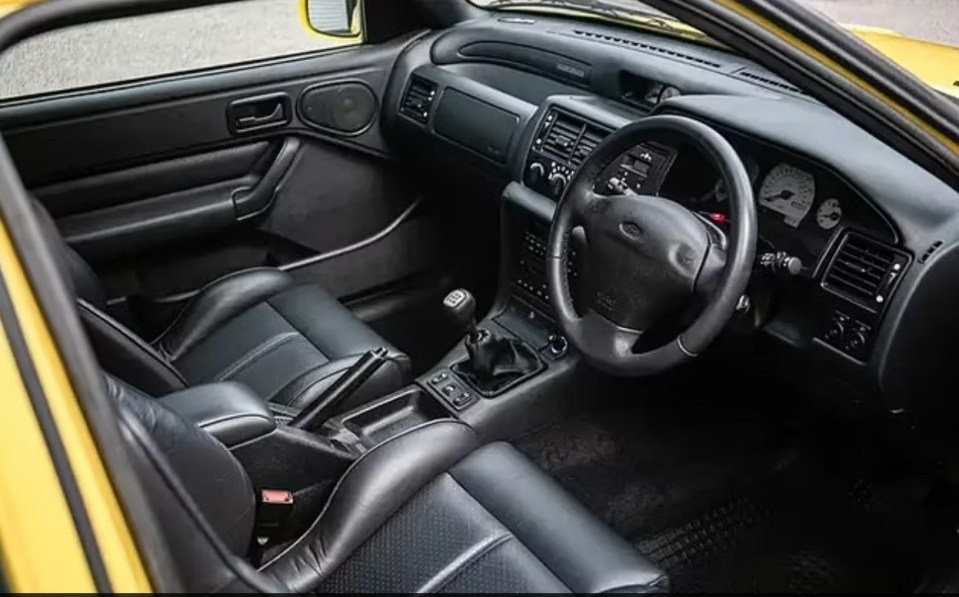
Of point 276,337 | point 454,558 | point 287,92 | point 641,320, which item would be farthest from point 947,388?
point 287,92

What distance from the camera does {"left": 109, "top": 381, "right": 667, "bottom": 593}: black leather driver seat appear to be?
1.39 m

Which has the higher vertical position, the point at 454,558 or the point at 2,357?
the point at 2,357

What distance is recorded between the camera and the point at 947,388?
1.89m

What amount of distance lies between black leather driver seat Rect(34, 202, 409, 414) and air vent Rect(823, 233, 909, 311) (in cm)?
91

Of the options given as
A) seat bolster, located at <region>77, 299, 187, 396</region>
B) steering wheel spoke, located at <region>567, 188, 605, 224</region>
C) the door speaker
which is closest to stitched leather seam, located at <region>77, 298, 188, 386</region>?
seat bolster, located at <region>77, 299, 187, 396</region>

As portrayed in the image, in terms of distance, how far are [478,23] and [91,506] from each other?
7.69 feet

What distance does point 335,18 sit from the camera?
9.70ft

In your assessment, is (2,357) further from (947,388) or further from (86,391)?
(947,388)

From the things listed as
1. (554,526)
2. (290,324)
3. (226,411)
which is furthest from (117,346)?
(554,526)

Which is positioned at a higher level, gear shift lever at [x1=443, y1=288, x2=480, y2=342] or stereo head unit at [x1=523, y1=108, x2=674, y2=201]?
stereo head unit at [x1=523, y1=108, x2=674, y2=201]

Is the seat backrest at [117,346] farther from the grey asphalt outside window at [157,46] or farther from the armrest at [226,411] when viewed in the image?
the grey asphalt outside window at [157,46]

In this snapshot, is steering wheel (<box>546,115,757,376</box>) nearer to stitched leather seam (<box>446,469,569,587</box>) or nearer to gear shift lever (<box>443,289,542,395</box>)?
stitched leather seam (<box>446,469,569,587</box>)

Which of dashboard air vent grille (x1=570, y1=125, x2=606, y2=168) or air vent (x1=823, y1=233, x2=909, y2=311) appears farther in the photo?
dashboard air vent grille (x1=570, y1=125, x2=606, y2=168)

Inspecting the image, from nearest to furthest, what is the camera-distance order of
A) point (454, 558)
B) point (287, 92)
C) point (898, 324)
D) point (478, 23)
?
1. point (454, 558)
2. point (898, 324)
3. point (287, 92)
4. point (478, 23)
